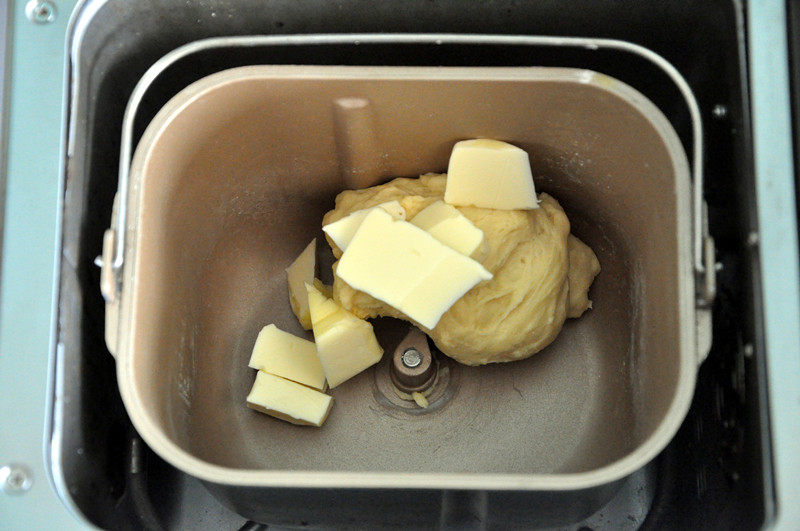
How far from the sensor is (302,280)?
1082 millimetres

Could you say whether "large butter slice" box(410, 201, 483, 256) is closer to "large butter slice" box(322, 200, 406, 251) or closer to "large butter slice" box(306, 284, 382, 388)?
"large butter slice" box(322, 200, 406, 251)

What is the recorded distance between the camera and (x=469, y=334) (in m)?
0.97

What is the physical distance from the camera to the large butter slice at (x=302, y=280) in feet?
3.52

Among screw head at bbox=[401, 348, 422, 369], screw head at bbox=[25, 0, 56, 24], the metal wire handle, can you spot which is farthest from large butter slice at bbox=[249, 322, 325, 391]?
screw head at bbox=[25, 0, 56, 24]

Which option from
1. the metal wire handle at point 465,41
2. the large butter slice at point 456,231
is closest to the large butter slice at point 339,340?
the large butter slice at point 456,231

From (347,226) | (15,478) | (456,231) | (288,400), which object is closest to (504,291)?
(456,231)

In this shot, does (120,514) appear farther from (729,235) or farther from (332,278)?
(729,235)

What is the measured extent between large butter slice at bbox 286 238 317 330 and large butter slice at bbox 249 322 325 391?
4 cm

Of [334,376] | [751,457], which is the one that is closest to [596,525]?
[751,457]

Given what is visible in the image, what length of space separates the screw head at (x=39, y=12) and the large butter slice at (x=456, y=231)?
1.69 ft

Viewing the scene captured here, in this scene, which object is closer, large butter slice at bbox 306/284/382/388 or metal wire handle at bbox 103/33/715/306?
metal wire handle at bbox 103/33/715/306

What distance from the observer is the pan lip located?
0.75 metres

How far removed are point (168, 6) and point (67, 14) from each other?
125 millimetres

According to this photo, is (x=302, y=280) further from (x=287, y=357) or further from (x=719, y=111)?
(x=719, y=111)
